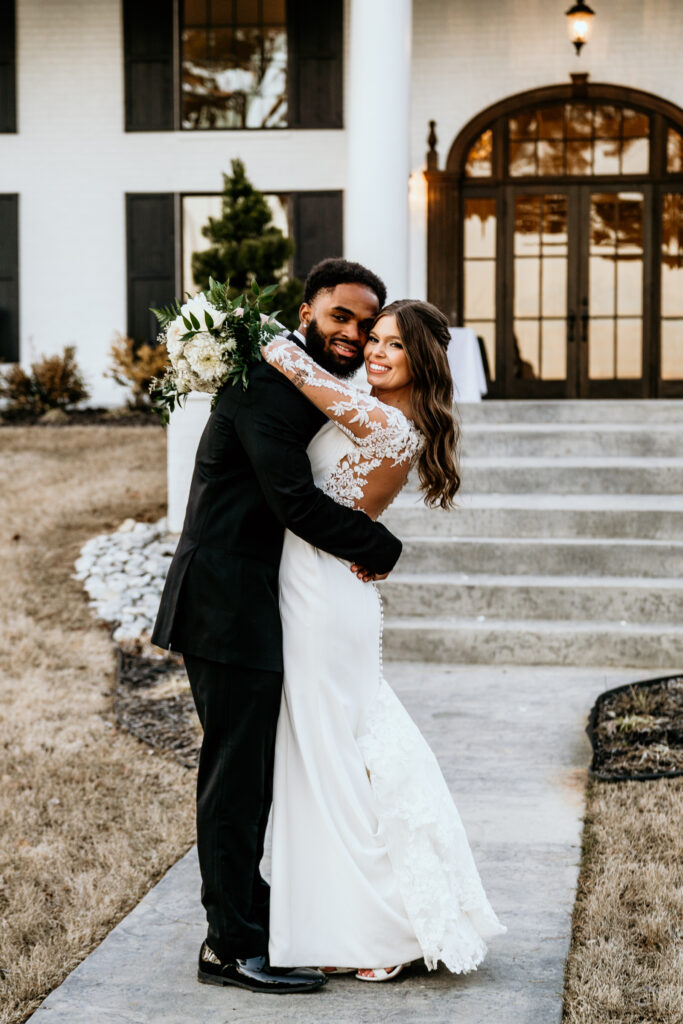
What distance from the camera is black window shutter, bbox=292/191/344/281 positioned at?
13852mm

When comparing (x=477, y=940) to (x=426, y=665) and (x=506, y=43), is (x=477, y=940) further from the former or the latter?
(x=506, y=43)

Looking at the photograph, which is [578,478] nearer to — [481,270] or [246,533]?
[246,533]

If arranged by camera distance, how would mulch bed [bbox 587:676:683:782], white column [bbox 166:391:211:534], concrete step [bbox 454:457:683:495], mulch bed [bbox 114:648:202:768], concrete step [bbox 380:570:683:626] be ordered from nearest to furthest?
mulch bed [bbox 587:676:683:782]
mulch bed [bbox 114:648:202:768]
concrete step [bbox 380:570:683:626]
concrete step [bbox 454:457:683:495]
white column [bbox 166:391:211:534]

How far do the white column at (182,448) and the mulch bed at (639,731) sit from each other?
3729 mm

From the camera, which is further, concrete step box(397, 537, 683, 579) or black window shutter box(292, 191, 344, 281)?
black window shutter box(292, 191, 344, 281)

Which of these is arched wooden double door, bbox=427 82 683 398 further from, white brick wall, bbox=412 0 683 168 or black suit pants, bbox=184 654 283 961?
black suit pants, bbox=184 654 283 961

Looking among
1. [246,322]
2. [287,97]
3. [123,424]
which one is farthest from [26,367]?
[246,322]

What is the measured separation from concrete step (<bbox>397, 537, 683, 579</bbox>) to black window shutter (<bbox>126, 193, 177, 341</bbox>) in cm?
781

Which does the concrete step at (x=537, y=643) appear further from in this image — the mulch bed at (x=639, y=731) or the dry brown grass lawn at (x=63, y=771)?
the dry brown grass lawn at (x=63, y=771)

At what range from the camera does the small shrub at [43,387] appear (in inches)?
524

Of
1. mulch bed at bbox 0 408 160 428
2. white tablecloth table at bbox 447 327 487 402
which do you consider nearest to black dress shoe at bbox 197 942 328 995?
white tablecloth table at bbox 447 327 487 402

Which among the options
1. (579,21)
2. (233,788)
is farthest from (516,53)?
(233,788)

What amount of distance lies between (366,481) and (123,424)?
972 centimetres

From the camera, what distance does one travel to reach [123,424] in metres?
12.4
